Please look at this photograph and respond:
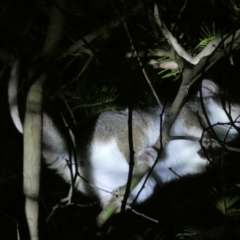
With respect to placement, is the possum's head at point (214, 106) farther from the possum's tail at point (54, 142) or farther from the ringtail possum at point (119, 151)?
the possum's tail at point (54, 142)

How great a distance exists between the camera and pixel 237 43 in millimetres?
1883

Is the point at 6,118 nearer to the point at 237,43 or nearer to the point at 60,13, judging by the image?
the point at 60,13

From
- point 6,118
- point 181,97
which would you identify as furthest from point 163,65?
point 6,118

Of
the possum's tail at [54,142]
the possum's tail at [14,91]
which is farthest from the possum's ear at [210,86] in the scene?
the possum's tail at [14,91]

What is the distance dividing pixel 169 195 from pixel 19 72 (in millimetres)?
1721

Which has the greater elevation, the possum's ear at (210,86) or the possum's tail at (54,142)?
the possum's ear at (210,86)

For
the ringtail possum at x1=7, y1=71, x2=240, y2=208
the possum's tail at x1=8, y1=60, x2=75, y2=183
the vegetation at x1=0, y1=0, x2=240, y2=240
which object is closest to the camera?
the vegetation at x1=0, y1=0, x2=240, y2=240

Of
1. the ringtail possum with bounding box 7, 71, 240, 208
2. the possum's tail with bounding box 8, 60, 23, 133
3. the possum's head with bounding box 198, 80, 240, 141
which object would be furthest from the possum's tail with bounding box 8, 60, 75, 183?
the possum's head with bounding box 198, 80, 240, 141

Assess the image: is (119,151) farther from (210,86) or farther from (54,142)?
(210,86)

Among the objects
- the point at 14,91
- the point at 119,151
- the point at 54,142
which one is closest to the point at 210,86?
the point at 119,151

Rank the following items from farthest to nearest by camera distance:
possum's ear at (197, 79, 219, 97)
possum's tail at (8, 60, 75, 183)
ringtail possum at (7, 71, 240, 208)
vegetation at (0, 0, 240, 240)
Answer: possum's ear at (197, 79, 219, 97)
ringtail possum at (7, 71, 240, 208)
possum's tail at (8, 60, 75, 183)
vegetation at (0, 0, 240, 240)

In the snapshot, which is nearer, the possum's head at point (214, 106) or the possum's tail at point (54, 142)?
the possum's tail at point (54, 142)

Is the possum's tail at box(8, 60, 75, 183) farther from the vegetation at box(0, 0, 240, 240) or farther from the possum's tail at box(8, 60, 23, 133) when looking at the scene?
the possum's tail at box(8, 60, 23, 133)

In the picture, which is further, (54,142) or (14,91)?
(54,142)
